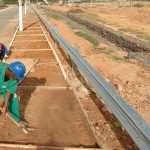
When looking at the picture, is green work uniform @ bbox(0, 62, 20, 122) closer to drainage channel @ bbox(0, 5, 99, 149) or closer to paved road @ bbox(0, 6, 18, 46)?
drainage channel @ bbox(0, 5, 99, 149)

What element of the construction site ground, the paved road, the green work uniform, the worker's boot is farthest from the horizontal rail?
the paved road

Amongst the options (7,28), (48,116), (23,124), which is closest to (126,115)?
(23,124)

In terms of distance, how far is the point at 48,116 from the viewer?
6.55 metres

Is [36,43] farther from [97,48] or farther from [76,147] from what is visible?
[76,147]

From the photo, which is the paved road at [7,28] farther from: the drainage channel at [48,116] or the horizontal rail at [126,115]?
the horizontal rail at [126,115]

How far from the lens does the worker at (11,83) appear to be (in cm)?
545

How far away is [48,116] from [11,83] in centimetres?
130

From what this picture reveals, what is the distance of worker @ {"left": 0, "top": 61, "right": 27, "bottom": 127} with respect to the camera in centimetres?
545

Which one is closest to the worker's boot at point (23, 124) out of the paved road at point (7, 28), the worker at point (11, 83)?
the worker at point (11, 83)

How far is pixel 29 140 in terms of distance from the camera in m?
5.51

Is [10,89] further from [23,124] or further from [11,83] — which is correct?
[23,124]

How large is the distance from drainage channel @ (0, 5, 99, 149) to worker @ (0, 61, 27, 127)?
32cm

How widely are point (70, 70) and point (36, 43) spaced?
17.9 feet

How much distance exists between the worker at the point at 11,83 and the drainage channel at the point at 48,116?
1.06 ft
